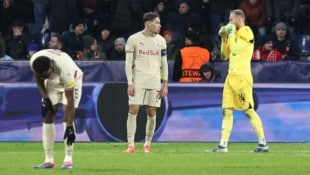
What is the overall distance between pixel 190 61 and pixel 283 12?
20.1 feet

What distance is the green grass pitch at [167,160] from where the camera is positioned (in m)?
14.6

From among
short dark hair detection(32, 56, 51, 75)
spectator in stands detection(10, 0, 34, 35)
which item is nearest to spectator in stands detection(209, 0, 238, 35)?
spectator in stands detection(10, 0, 34, 35)

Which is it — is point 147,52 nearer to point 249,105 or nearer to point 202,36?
point 249,105

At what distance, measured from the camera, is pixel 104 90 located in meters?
21.9

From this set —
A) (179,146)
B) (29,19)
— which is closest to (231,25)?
(179,146)

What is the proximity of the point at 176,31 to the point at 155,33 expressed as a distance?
24.8 feet

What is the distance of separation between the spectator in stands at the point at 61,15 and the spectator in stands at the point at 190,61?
201 inches

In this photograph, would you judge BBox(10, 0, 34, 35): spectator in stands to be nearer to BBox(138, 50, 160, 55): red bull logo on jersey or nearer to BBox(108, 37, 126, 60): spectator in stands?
BBox(108, 37, 126, 60): spectator in stands

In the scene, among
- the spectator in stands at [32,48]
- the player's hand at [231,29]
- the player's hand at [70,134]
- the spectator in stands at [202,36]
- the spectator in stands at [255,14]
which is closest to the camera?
Answer: the player's hand at [70,134]

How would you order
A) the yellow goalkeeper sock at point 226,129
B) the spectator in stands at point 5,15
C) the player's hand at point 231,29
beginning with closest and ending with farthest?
the player's hand at point 231,29
the yellow goalkeeper sock at point 226,129
the spectator in stands at point 5,15

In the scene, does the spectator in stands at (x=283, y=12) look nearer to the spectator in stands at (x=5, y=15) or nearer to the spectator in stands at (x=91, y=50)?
the spectator in stands at (x=91, y=50)

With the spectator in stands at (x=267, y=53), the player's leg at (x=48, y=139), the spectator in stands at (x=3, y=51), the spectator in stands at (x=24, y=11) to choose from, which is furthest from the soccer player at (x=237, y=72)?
the spectator in stands at (x=24, y=11)

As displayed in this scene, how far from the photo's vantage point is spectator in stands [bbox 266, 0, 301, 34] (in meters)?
26.6

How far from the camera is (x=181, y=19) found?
85.4 ft
